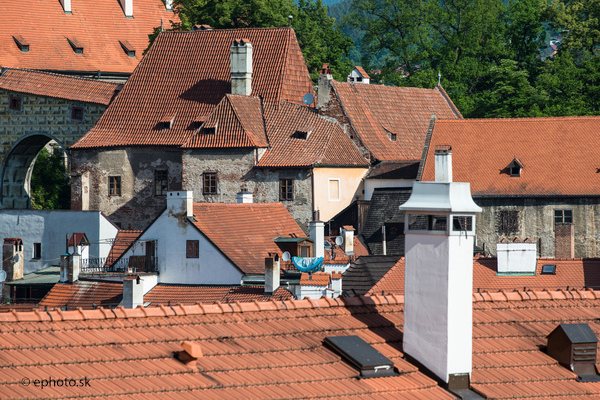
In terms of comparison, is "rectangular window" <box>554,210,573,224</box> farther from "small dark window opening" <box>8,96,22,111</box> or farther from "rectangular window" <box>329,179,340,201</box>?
"small dark window opening" <box>8,96,22,111</box>

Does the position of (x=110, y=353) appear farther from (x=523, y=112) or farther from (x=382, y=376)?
→ (x=523, y=112)

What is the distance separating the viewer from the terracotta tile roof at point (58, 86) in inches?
2179

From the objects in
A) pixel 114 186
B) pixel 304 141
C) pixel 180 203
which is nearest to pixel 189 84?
pixel 114 186

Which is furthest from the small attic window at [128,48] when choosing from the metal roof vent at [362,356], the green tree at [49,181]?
the metal roof vent at [362,356]

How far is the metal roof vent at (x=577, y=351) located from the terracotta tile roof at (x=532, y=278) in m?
13.9

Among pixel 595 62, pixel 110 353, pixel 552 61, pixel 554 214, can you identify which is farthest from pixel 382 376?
pixel 552 61

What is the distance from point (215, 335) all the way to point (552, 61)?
57.4 m

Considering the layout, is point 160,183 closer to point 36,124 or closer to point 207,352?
point 36,124

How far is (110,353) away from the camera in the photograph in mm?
12664

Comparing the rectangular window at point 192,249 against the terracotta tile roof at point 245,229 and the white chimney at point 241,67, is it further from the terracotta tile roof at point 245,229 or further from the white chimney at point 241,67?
the white chimney at point 241,67

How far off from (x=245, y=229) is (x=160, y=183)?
566 inches

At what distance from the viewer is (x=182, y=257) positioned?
1398 inches

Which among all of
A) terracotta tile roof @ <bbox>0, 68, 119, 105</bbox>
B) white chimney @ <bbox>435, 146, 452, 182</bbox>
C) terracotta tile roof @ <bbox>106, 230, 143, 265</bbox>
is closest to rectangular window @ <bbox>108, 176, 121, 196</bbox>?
terracotta tile roof @ <bbox>0, 68, 119, 105</bbox>

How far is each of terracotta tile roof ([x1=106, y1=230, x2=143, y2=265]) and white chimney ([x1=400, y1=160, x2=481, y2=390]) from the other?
2485cm
